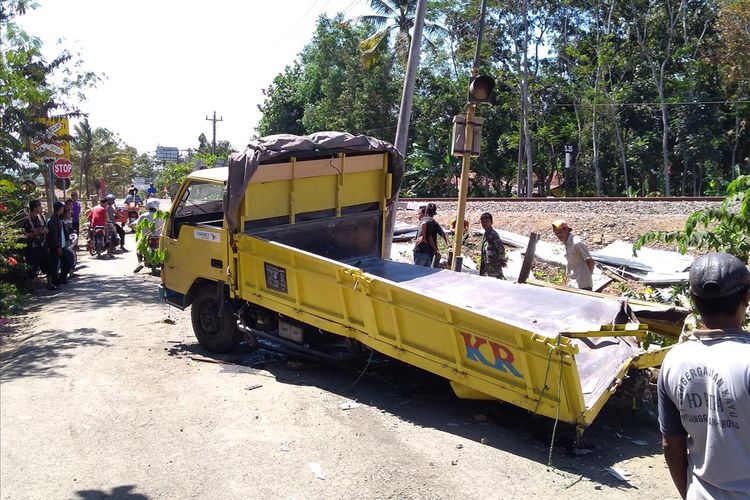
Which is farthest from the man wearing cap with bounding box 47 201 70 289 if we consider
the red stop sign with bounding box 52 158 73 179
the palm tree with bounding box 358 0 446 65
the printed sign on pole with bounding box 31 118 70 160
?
the palm tree with bounding box 358 0 446 65

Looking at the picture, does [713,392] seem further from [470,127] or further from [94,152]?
[94,152]

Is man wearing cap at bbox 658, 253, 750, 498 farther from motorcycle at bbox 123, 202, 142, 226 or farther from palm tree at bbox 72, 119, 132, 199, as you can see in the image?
palm tree at bbox 72, 119, 132, 199

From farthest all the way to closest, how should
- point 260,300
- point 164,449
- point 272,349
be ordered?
point 272,349 < point 260,300 < point 164,449

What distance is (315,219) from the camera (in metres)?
8.33

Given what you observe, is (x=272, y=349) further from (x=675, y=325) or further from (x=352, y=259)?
(x=675, y=325)

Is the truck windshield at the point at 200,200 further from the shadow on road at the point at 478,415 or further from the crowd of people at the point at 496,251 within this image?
the crowd of people at the point at 496,251

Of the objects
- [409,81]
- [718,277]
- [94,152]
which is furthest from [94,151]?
[718,277]

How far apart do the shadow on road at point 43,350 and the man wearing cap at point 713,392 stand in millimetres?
5074

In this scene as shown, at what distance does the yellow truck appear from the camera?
212 inches

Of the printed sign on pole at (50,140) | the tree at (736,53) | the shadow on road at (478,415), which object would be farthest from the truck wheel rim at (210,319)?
the tree at (736,53)

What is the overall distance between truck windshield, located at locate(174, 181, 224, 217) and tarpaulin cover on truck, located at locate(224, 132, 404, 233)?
1078 millimetres

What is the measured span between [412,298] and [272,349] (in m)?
2.73

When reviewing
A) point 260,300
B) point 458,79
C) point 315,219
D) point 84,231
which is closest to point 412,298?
point 260,300

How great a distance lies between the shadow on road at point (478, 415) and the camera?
17.7 feet
